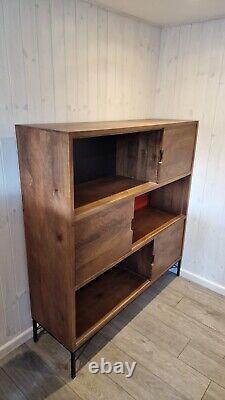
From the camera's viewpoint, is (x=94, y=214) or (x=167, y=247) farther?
(x=167, y=247)

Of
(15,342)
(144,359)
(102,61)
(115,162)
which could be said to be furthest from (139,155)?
(15,342)

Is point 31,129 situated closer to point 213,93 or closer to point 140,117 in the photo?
point 140,117

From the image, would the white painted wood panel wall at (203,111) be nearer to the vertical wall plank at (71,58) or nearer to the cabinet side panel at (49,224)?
the vertical wall plank at (71,58)

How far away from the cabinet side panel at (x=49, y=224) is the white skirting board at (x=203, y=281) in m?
1.29

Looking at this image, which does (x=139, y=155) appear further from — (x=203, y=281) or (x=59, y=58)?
(x=203, y=281)

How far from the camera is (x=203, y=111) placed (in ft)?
6.75

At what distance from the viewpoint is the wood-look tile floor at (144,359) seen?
4.83 feet

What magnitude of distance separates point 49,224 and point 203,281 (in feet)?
5.11

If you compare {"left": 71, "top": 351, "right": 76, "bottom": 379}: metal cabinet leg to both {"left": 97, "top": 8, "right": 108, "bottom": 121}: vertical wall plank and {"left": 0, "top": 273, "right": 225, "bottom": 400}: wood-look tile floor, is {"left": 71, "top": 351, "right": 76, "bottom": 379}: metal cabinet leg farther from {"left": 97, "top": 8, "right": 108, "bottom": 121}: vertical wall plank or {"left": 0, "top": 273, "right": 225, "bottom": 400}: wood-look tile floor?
{"left": 97, "top": 8, "right": 108, "bottom": 121}: vertical wall plank

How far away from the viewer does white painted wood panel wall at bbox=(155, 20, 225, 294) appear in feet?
6.37

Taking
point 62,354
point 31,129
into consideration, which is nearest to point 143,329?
point 62,354

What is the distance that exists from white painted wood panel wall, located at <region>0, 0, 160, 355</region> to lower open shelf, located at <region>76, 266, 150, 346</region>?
36cm

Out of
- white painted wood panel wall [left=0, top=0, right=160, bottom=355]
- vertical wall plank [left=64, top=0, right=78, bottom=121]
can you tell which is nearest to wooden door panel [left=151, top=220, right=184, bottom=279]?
white painted wood panel wall [left=0, top=0, right=160, bottom=355]

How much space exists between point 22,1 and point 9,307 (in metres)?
1.57
